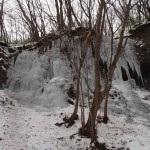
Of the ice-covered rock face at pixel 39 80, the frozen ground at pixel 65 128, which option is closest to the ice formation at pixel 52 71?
the ice-covered rock face at pixel 39 80

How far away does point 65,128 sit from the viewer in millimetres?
8258

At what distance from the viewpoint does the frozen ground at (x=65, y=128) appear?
717 cm

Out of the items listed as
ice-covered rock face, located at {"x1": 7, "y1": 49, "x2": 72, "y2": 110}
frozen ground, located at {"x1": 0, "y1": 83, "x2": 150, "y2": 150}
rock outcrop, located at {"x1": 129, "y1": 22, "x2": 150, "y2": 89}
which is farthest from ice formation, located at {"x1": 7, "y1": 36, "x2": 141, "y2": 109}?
frozen ground, located at {"x1": 0, "y1": 83, "x2": 150, "y2": 150}

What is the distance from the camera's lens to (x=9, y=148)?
22.4ft

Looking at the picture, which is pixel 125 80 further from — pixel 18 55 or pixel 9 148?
pixel 9 148

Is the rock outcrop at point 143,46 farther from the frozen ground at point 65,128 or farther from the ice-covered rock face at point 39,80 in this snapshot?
the ice-covered rock face at point 39,80

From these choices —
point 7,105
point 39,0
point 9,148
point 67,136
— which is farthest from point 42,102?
point 39,0

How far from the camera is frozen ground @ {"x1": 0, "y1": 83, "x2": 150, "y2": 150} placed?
7.17 m

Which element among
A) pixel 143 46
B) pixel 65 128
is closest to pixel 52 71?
pixel 65 128

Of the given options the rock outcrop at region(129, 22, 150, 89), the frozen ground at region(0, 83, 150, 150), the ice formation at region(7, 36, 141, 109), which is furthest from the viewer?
the rock outcrop at region(129, 22, 150, 89)

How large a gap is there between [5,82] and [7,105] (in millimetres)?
2227

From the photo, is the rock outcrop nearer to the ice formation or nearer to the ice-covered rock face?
the ice formation

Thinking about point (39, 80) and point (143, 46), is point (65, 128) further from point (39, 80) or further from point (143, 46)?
point (143, 46)

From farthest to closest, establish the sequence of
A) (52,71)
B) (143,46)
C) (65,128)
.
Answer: (143,46), (52,71), (65,128)
